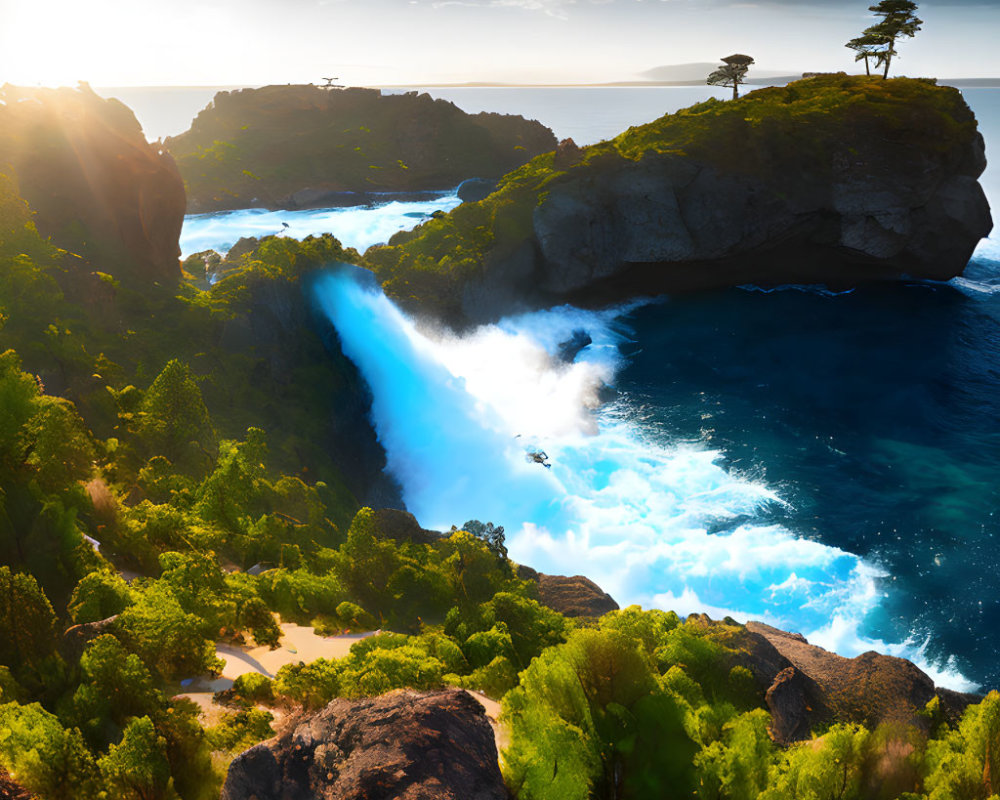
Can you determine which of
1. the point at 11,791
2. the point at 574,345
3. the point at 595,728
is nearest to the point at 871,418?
the point at 574,345

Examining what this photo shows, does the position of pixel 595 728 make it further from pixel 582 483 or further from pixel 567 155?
pixel 567 155

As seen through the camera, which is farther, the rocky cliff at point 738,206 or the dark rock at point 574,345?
the rocky cliff at point 738,206

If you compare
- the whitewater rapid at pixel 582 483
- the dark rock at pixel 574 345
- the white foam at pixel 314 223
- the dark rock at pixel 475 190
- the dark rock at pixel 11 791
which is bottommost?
the whitewater rapid at pixel 582 483

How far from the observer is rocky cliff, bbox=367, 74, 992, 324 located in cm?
6612

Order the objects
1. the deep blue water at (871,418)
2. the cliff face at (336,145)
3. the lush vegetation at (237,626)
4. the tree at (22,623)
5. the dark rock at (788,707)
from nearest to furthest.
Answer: the lush vegetation at (237,626) < the tree at (22,623) < the dark rock at (788,707) < the deep blue water at (871,418) < the cliff face at (336,145)

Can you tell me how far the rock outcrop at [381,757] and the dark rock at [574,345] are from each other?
48.5 m

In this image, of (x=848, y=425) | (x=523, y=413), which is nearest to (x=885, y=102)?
(x=848, y=425)

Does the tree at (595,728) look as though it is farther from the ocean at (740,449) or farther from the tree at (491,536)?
the ocean at (740,449)

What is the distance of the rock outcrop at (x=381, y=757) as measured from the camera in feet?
36.1

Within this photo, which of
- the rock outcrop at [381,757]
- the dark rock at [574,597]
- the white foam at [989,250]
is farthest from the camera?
the white foam at [989,250]

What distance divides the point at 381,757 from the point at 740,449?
40006 mm

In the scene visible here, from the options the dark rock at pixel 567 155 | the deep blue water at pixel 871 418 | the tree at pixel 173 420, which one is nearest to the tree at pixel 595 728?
the tree at pixel 173 420

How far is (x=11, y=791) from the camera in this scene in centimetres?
1171

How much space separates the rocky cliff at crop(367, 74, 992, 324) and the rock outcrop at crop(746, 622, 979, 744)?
46844mm
